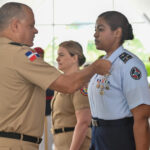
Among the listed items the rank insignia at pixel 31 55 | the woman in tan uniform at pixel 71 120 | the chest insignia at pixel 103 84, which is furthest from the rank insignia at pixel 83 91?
the rank insignia at pixel 31 55

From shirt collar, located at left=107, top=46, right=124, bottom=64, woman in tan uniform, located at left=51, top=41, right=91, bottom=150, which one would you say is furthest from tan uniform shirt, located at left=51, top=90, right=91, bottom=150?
shirt collar, located at left=107, top=46, right=124, bottom=64

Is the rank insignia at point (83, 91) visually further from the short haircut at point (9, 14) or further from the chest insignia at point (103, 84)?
the short haircut at point (9, 14)

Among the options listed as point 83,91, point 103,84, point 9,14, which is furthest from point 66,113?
point 9,14

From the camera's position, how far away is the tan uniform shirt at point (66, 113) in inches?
113

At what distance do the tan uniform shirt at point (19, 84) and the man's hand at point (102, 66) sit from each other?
0.71ft

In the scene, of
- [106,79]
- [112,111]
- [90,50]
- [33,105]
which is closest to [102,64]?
[106,79]

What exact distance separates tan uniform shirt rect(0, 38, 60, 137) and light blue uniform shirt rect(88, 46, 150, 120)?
1.02 ft

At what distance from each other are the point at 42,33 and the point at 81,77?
9.87 meters

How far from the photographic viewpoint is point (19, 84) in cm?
206

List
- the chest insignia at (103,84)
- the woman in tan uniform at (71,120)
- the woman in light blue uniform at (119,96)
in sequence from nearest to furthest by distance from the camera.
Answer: the woman in light blue uniform at (119,96)
the chest insignia at (103,84)
the woman in tan uniform at (71,120)

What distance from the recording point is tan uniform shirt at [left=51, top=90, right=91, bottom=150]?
2883 mm

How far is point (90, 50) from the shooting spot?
11.7m

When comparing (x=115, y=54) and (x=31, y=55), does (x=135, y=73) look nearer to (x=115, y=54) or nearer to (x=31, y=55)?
(x=115, y=54)

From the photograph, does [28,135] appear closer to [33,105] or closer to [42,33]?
[33,105]
